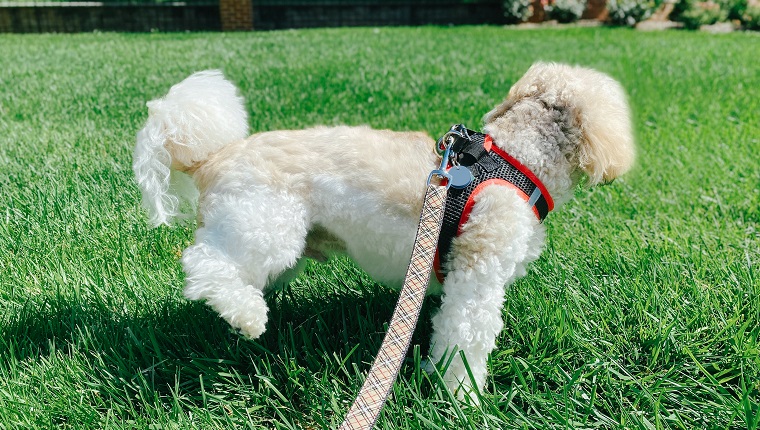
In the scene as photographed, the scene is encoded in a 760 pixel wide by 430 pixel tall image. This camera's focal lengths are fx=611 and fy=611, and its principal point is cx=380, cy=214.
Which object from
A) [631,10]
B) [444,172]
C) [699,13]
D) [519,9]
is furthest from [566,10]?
[444,172]

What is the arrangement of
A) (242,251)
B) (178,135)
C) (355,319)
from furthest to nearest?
(355,319) < (178,135) < (242,251)

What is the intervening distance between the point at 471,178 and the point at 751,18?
17.5 meters

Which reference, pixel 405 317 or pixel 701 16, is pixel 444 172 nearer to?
pixel 405 317

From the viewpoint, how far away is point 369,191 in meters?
2.17

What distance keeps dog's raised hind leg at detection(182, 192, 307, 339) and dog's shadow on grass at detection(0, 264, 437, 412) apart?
11.0 inches

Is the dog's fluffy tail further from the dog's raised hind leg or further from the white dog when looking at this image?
the dog's raised hind leg

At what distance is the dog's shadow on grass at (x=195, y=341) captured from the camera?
2273 mm

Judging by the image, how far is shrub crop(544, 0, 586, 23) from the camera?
55.5ft

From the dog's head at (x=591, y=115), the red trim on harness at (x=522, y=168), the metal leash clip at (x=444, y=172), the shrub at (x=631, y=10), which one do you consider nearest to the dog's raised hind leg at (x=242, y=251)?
the metal leash clip at (x=444, y=172)

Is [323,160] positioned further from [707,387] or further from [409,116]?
[409,116]

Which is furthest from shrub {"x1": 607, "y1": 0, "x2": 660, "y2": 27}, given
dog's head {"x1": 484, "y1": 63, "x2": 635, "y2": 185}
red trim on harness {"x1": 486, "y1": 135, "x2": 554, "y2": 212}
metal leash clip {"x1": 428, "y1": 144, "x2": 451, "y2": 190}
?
metal leash clip {"x1": 428, "y1": 144, "x2": 451, "y2": 190}

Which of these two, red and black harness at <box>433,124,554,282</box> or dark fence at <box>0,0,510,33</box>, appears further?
dark fence at <box>0,0,510,33</box>

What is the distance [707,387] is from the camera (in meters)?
2.08

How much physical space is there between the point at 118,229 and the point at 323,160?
1.67 meters
